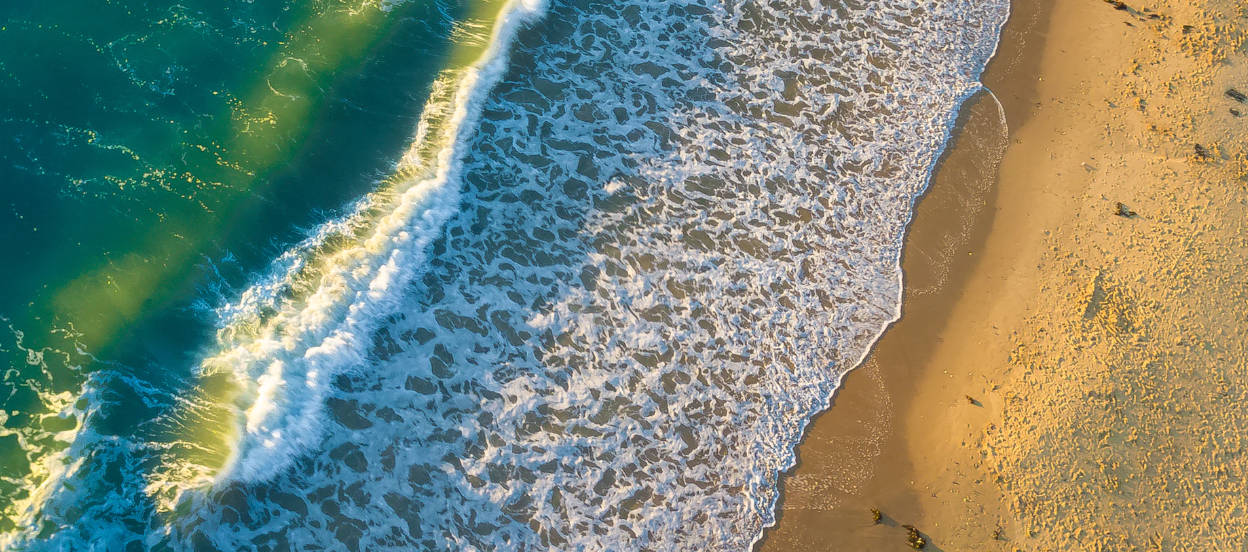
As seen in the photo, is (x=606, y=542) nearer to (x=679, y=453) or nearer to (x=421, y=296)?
(x=679, y=453)

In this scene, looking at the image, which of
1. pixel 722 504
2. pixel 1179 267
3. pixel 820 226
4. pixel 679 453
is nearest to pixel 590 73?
pixel 820 226

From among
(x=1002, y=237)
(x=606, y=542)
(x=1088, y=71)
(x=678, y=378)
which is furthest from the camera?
(x=1088, y=71)

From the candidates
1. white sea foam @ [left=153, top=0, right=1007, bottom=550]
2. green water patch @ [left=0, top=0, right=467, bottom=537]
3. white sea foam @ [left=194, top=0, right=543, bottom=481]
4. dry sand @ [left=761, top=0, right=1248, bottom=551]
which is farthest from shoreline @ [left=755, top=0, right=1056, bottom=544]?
green water patch @ [left=0, top=0, right=467, bottom=537]

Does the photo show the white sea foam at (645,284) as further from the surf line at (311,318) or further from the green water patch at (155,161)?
the green water patch at (155,161)

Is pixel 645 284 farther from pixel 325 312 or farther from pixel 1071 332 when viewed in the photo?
pixel 1071 332

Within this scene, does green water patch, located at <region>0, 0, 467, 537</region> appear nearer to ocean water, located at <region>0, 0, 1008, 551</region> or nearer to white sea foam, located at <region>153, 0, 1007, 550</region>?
ocean water, located at <region>0, 0, 1008, 551</region>

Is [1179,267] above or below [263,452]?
above

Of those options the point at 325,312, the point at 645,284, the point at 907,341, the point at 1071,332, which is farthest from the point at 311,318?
the point at 1071,332
